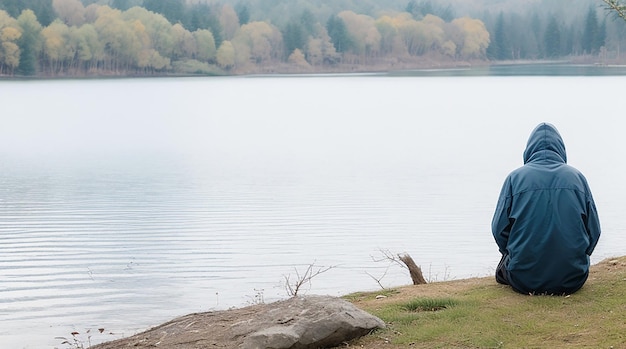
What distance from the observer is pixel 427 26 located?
188375 mm

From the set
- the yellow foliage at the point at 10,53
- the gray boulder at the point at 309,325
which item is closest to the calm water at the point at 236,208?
the gray boulder at the point at 309,325

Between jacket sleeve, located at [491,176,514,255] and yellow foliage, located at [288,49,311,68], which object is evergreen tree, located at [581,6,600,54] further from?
jacket sleeve, located at [491,176,514,255]

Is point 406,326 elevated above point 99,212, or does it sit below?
above

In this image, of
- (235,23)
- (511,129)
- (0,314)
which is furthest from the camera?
(235,23)

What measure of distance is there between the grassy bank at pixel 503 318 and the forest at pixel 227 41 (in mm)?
125411

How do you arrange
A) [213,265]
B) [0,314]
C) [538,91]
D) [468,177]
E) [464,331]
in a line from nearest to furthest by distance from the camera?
[464,331] → [0,314] → [213,265] → [468,177] → [538,91]

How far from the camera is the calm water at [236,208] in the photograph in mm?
13023

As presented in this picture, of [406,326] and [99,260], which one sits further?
[99,260]

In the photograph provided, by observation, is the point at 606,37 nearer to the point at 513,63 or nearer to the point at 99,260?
the point at 513,63

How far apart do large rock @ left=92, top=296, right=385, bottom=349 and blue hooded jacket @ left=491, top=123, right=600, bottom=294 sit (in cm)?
134

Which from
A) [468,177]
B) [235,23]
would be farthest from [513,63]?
[468,177]

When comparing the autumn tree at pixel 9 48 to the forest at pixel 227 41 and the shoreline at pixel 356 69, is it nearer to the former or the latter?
the forest at pixel 227 41

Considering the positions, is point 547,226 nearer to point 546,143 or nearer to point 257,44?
point 546,143

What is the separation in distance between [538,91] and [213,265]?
7192 cm
